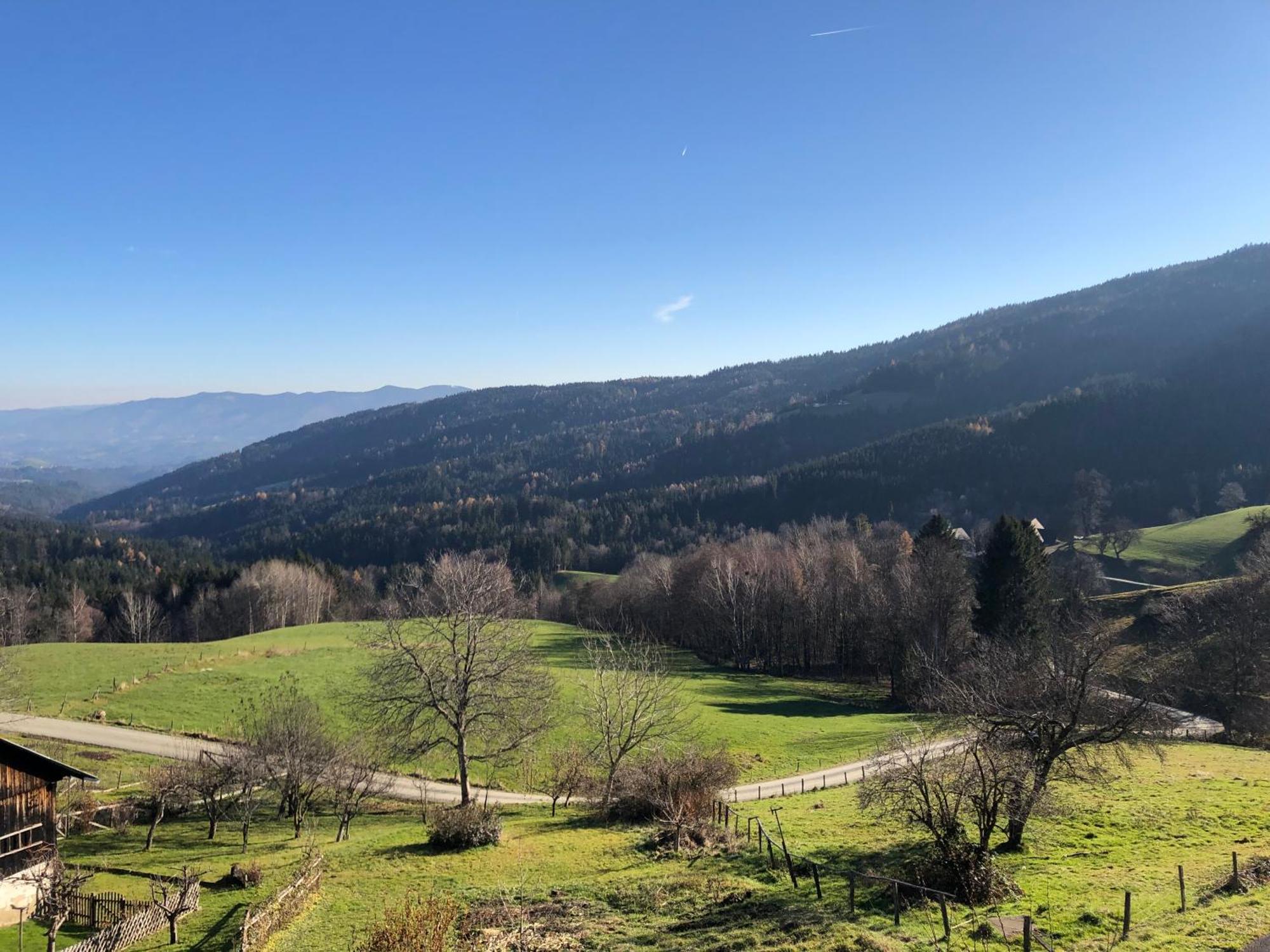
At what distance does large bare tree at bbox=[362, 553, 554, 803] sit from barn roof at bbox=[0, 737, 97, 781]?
10.7 m

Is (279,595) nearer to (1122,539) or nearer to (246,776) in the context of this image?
(246,776)

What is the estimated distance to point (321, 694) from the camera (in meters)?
46.8

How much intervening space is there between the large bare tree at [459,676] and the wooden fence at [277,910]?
32.5 ft

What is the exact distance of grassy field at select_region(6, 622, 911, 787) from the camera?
42.0 metres

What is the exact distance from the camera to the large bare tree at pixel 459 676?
101 feet

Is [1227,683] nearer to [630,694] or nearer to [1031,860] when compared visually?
[1031,860]

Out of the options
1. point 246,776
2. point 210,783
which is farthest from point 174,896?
point 210,783

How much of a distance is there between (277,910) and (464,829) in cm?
722

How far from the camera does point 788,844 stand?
23.9 m

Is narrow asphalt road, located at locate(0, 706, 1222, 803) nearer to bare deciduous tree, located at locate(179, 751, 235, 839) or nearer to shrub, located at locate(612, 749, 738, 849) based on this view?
bare deciduous tree, located at locate(179, 751, 235, 839)

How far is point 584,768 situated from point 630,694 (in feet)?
18.8

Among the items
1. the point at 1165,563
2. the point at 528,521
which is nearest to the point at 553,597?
the point at 528,521

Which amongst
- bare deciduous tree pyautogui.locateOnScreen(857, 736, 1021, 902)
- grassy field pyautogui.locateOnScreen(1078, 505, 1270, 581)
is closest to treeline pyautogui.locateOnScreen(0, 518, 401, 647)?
bare deciduous tree pyautogui.locateOnScreen(857, 736, 1021, 902)

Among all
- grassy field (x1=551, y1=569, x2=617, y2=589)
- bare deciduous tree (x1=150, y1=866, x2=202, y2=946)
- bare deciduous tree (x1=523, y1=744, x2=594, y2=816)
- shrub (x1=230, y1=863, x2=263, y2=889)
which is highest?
bare deciduous tree (x1=150, y1=866, x2=202, y2=946)
